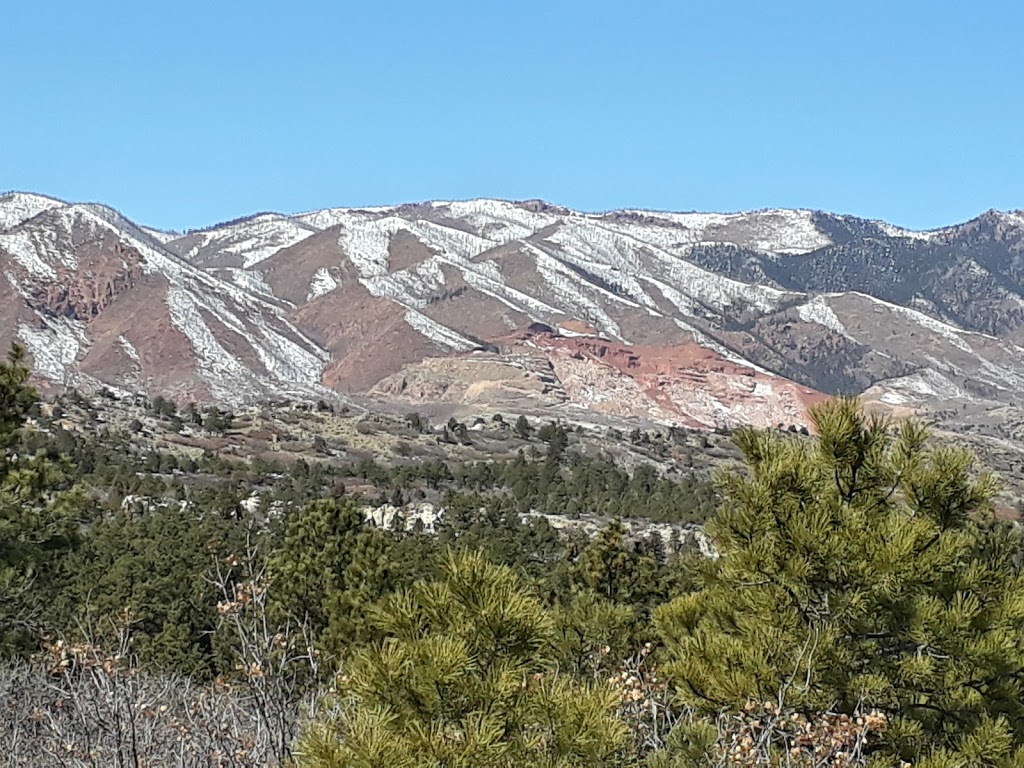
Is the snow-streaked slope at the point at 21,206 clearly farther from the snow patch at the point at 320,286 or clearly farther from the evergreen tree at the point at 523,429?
the evergreen tree at the point at 523,429

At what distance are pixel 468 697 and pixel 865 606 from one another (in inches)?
135

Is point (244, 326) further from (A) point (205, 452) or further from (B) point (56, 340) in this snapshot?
(A) point (205, 452)

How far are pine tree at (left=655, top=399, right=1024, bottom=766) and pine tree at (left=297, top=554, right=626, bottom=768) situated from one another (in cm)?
244

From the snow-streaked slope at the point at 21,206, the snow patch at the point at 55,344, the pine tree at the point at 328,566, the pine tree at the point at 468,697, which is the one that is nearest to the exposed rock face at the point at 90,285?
the snow patch at the point at 55,344

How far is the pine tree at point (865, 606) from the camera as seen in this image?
7152 millimetres

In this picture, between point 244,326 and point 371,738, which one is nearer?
point 371,738

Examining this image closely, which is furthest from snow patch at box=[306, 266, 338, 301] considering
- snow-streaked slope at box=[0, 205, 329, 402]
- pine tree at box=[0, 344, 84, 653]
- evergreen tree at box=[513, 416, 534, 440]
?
pine tree at box=[0, 344, 84, 653]

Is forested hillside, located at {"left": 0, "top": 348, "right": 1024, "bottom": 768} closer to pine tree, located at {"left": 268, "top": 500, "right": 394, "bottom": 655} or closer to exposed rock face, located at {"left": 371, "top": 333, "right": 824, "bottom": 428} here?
pine tree, located at {"left": 268, "top": 500, "right": 394, "bottom": 655}

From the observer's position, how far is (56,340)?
145750 millimetres

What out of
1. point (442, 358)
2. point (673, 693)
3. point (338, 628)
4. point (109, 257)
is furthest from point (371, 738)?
point (109, 257)

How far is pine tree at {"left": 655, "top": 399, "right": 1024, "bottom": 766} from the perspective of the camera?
7152mm

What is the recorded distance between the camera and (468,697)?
474cm

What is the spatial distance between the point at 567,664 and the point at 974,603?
286 centimetres

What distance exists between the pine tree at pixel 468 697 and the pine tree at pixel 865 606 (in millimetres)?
2441
